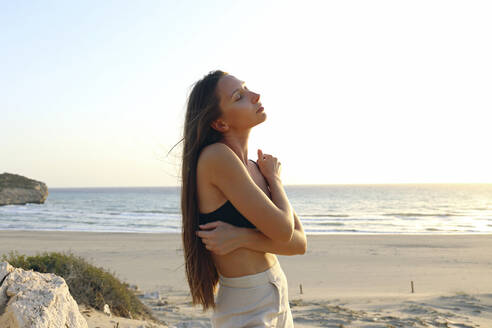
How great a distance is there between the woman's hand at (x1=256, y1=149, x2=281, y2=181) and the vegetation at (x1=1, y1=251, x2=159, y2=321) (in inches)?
156

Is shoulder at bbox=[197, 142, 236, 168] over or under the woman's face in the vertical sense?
under

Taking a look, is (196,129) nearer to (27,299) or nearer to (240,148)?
(240,148)

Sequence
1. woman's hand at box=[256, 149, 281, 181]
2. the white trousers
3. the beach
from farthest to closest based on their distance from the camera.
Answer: the beach < woman's hand at box=[256, 149, 281, 181] < the white trousers

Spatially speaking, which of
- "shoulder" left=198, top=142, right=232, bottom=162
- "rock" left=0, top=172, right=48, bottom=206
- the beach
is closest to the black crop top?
"shoulder" left=198, top=142, right=232, bottom=162

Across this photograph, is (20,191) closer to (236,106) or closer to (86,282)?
(86,282)

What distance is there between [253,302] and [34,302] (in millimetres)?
1779

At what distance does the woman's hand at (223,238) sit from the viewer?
6.16ft

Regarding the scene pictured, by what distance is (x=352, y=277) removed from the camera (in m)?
12.2

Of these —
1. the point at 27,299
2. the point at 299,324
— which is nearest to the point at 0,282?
the point at 27,299

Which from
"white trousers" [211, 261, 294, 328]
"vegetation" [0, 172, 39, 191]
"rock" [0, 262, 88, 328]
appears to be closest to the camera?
"white trousers" [211, 261, 294, 328]

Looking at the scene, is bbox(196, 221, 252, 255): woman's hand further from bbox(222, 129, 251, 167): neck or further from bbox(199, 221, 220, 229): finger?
bbox(222, 129, 251, 167): neck

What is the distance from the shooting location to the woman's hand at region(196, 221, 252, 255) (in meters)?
1.88

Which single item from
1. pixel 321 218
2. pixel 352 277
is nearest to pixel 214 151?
pixel 352 277

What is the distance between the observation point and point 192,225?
203cm
